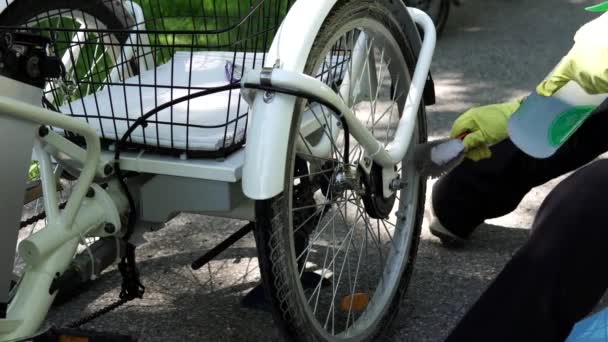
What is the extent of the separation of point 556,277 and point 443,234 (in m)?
1.02

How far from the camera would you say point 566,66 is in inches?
70.1

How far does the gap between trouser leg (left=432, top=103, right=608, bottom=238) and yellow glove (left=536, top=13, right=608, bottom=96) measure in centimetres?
58

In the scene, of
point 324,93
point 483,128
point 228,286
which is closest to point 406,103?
point 483,128

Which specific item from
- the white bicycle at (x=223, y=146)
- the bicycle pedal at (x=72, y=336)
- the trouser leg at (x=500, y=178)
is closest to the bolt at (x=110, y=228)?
the white bicycle at (x=223, y=146)

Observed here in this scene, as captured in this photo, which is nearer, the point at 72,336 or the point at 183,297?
the point at 72,336

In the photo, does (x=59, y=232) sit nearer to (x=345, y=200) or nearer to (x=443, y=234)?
(x=345, y=200)

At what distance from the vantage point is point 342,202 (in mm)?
2049

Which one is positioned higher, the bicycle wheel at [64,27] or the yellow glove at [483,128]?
the bicycle wheel at [64,27]

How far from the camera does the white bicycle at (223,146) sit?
1.64 meters

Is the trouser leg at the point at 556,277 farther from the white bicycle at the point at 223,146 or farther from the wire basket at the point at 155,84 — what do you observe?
the wire basket at the point at 155,84

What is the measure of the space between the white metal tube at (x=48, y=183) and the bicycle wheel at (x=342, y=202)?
0.39 m

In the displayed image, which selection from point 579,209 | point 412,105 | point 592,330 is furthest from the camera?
point 412,105

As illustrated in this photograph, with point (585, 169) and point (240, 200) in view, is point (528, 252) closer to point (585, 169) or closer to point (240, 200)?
point (585, 169)

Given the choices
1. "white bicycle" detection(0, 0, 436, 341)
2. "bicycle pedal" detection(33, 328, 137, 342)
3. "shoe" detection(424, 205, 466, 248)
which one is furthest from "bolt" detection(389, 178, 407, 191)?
"bicycle pedal" detection(33, 328, 137, 342)
